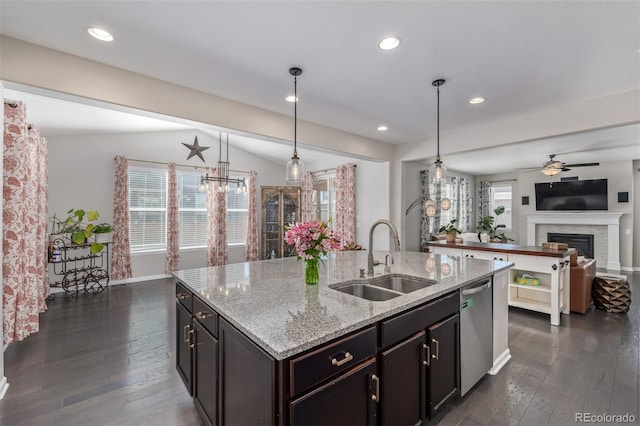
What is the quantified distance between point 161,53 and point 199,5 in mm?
812

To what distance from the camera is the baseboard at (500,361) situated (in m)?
2.46

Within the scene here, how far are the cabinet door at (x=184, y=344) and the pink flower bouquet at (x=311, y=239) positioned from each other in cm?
93

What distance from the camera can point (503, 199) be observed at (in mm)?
8945

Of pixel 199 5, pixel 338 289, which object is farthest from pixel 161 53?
pixel 338 289

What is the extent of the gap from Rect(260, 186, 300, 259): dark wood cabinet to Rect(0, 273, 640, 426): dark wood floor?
13.2ft

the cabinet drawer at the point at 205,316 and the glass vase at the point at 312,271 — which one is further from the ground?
the glass vase at the point at 312,271

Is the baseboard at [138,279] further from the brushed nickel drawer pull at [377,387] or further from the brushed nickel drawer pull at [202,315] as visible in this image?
the brushed nickel drawer pull at [377,387]

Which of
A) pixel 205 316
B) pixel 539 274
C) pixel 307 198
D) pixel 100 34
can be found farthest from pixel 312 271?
pixel 307 198

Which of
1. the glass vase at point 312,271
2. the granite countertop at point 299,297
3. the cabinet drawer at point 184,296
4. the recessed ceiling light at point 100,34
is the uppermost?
the recessed ceiling light at point 100,34

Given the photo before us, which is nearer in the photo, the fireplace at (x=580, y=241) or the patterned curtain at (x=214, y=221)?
the patterned curtain at (x=214, y=221)

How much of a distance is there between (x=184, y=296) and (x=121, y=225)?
455cm

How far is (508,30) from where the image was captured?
205cm

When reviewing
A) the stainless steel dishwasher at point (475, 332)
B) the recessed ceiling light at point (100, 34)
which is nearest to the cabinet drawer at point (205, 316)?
the stainless steel dishwasher at point (475, 332)

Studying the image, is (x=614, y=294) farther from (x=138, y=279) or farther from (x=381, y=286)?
(x=138, y=279)
